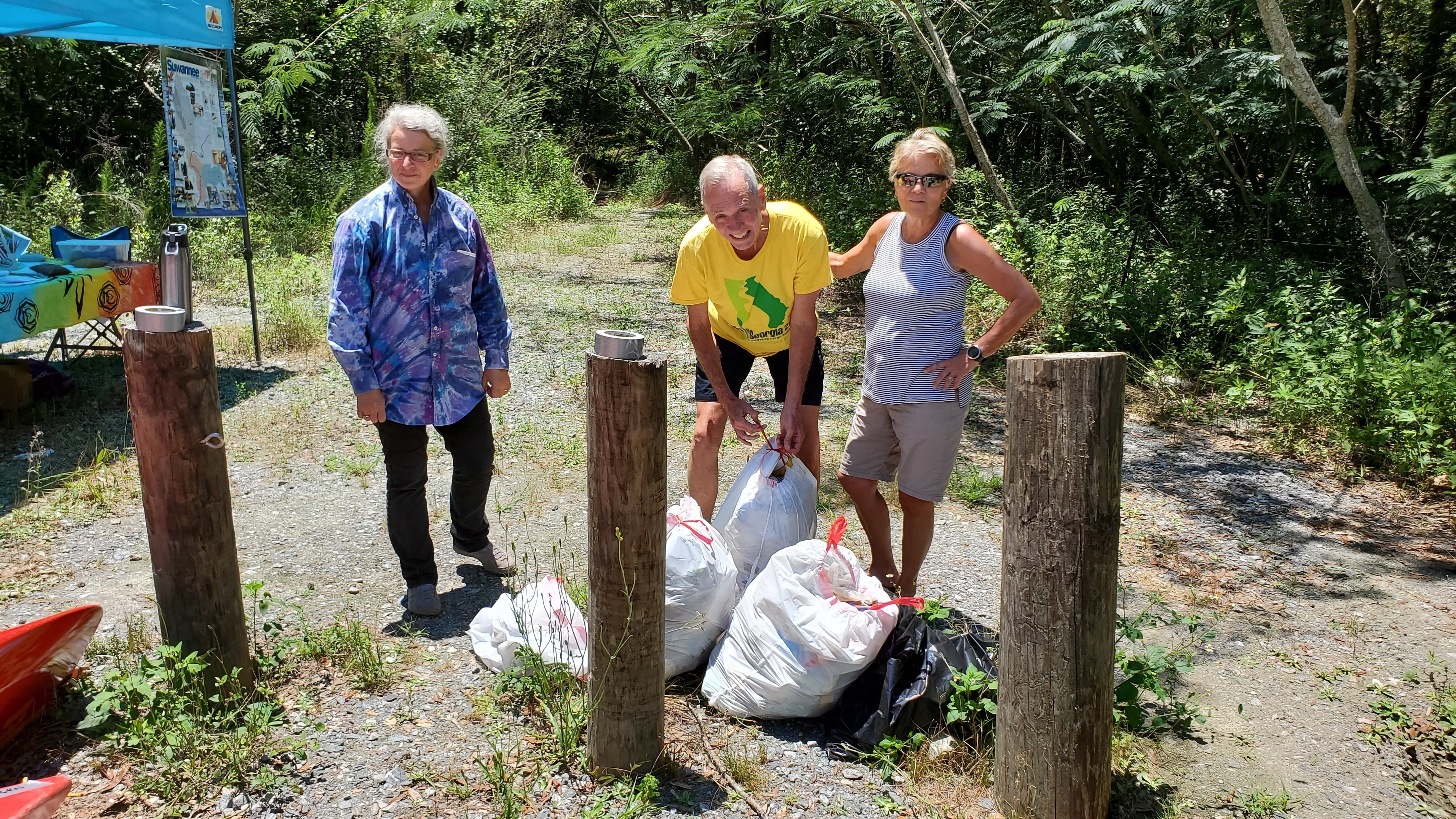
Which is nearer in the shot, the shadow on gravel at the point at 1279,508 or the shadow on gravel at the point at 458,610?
the shadow on gravel at the point at 458,610

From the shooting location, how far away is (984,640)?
353 cm

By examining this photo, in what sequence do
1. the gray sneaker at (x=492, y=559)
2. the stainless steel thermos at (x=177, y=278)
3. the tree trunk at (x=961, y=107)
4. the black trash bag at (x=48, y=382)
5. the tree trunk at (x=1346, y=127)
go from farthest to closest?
the tree trunk at (x=961, y=107)
the tree trunk at (x=1346, y=127)
the black trash bag at (x=48, y=382)
the gray sneaker at (x=492, y=559)
the stainless steel thermos at (x=177, y=278)

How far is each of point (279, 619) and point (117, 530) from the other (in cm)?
152

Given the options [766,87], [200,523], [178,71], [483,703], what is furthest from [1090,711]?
[766,87]

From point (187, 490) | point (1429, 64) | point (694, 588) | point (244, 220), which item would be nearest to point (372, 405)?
point (187, 490)

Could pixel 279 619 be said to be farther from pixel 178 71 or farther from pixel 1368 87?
pixel 1368 87

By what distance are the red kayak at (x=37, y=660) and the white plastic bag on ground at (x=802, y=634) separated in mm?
1962

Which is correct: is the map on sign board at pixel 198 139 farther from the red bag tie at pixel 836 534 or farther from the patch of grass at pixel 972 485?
the red bag tie at pixel 836 534

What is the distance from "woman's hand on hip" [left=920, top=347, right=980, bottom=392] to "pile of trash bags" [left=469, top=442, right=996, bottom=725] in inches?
25.5

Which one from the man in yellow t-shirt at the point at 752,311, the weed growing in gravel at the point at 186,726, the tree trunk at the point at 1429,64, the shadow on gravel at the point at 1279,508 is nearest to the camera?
the weed growing in gravel at the point at 186,726

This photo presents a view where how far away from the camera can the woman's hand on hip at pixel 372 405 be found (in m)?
3.38

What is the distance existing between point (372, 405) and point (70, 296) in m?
4.04

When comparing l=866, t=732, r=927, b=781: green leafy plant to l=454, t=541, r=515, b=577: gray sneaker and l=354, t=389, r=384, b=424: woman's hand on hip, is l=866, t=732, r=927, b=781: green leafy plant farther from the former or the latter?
l=354, t=389, r=384, b=424: woman's hand on hip

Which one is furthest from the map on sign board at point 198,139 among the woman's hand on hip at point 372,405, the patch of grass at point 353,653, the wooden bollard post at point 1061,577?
the wooden bollard post at point 1061,577
